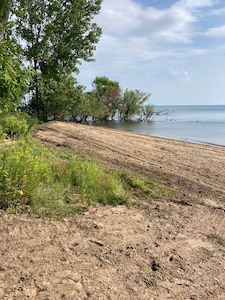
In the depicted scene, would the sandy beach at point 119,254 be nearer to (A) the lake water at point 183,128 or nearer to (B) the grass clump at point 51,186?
(B) the grass clump at point 51,186

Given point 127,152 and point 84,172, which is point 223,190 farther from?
point 127,152

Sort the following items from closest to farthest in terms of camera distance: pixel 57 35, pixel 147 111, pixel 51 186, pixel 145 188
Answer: pixel 51 186 < pixel 145 188 < pixel 57 35 < pixel 147 111

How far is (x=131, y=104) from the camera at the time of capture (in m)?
51.8

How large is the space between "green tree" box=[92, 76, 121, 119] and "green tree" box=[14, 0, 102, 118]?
1971cm

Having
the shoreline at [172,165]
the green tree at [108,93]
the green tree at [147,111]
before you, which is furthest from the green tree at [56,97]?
the green tree at [147,111]

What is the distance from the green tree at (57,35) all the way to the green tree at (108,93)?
1971 centimetres

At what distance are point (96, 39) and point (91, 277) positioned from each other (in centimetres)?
2432

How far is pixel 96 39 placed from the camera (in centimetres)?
2597

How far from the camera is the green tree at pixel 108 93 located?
154 ft

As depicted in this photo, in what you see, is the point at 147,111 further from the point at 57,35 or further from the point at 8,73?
the point at 8,73

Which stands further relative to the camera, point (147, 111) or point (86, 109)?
point (147, 111)

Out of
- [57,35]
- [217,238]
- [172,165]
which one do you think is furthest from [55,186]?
[57,35]

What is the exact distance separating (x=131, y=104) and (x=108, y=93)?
5189 mm

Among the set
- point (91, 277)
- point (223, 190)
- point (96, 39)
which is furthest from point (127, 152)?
point (96, 39)
